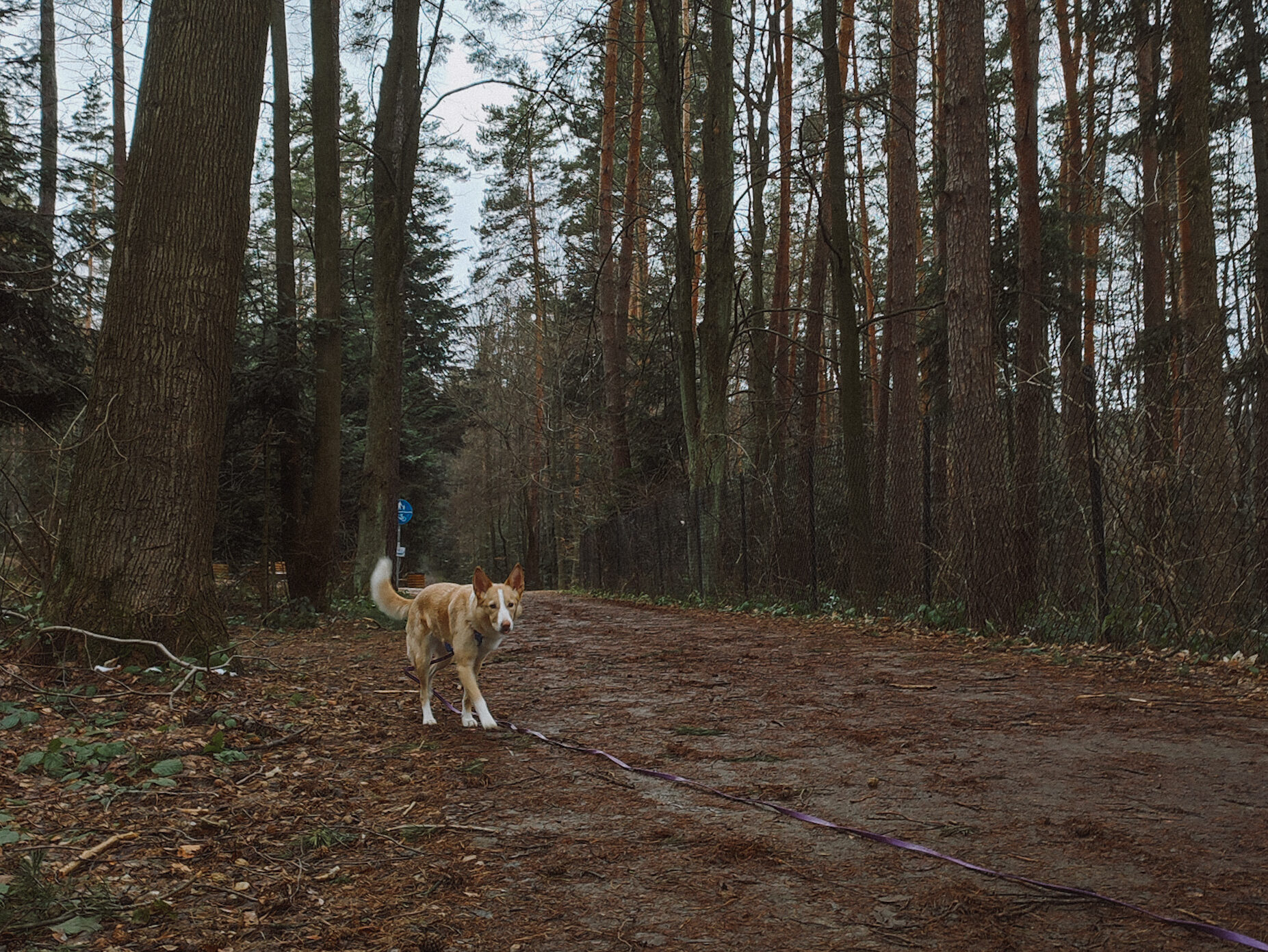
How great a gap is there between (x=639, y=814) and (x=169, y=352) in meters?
4.38

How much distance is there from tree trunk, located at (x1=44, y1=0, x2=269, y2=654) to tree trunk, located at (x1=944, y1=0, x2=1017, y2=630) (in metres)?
7.20

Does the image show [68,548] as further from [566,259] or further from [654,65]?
[566,259]

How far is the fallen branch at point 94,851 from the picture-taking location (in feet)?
10.2

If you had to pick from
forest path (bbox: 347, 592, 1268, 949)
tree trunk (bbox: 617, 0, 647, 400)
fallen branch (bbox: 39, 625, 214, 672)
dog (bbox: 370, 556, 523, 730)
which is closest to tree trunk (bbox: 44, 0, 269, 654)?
fallen branch (bbox: 39, 625, 214, 672)

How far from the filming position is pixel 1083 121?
834 inches

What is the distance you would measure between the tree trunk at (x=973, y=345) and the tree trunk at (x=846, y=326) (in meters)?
2.28

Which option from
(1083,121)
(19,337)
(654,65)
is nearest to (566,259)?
(654,65)

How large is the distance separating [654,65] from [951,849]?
2449cm

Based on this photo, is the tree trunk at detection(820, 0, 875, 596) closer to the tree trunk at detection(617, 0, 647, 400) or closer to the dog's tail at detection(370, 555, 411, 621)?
the dog's tail at detection(370, 555, 411, 621)

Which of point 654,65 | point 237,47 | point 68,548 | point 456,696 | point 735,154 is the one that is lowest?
point 456,696

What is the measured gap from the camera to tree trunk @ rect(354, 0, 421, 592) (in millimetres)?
13836

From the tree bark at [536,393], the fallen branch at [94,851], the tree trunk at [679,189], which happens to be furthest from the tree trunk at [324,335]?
the tree bark at [536,393]

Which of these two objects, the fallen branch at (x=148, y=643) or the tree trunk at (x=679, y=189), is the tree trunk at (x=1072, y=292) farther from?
the fallen branch at (x=148, y=643)

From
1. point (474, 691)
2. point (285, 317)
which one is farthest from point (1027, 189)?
point (474, 691)
